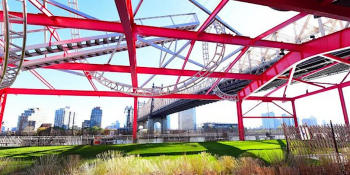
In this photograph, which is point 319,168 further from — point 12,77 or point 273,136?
point 273,136

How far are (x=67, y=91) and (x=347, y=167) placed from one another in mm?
24691

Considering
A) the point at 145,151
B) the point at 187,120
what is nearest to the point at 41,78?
the point at 145,151

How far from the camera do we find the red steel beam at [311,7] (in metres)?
7.05

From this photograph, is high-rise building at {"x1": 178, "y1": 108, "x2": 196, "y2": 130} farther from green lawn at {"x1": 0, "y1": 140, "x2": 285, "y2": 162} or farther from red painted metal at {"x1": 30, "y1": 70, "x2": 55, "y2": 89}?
green lawn at {"x1": 0, "y1": 140, "x2": 285, "y2": 162}

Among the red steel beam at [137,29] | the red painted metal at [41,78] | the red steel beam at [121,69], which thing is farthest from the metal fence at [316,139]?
the red painted metal at [41,78]

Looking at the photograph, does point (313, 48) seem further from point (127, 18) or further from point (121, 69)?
point (121, 69)

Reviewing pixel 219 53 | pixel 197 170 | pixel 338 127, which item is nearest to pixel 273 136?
pixel 338 127

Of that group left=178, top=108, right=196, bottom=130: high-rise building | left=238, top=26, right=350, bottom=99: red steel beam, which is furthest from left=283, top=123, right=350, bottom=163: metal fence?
left=178, top=108, right=196, bottom=130: high-rise building

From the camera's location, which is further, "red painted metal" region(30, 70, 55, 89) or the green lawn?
"red painted metal" region(30, 70, 55, 89)

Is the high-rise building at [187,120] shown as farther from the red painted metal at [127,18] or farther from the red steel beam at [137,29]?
the red painted metal at [127,18]

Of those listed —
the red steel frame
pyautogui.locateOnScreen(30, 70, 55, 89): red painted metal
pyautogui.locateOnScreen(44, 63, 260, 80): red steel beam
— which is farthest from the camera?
pyautogui.locateOnScreen(30, 70, 55, 89): red painted metal

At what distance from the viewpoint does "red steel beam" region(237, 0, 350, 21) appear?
7047mm

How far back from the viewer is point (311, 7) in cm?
757

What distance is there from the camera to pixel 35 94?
22.0m
